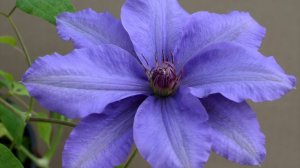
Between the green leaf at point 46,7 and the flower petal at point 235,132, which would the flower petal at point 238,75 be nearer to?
the flower petal at point 235,132

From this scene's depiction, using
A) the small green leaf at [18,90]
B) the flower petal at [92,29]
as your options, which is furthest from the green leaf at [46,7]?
the small green leaf at [18,90]

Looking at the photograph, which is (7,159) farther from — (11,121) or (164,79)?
(164,79)

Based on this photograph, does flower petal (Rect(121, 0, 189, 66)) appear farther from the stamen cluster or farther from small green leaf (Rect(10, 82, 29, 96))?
small green leaf (Rect(10, 82, 29, 96))

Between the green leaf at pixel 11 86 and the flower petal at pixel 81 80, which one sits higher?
the flower petal at pixel 81 80

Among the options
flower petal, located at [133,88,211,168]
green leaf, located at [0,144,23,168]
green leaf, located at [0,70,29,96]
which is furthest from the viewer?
green leaf, located at [0,70,29,96]

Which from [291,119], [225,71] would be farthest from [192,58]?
[291,119]

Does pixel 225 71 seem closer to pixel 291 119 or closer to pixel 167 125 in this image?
pixel 167 125

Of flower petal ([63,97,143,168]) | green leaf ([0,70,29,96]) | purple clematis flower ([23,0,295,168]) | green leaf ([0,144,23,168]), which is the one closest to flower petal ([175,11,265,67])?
purple clematis flower ([23,0,295,168])
